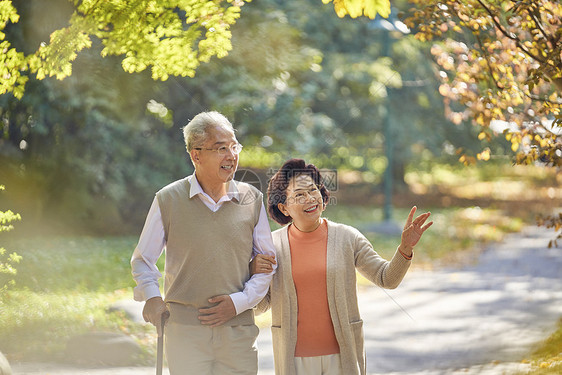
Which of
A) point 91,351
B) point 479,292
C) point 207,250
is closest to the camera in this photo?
point 207,250

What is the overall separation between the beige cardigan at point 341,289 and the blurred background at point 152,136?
2.23m

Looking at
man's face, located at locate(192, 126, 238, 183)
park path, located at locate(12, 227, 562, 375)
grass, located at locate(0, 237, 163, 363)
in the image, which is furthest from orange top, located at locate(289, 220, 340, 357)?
grass, located at locate(0, 237, 163, 363)

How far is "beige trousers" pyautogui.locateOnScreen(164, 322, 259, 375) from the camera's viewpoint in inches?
108

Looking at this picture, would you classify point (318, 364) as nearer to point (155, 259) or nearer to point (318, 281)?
point (318, 281)

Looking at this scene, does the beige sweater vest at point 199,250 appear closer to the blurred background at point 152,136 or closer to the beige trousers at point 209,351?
the beige trousers at point 209,351

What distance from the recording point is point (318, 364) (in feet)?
9.14

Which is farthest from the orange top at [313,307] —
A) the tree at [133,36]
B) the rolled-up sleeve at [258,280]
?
the tree at [133,36]

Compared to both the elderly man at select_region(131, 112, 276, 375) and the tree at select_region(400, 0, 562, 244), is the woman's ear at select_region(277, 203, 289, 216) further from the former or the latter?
the tree at select_region(400, 0, 562, 244)

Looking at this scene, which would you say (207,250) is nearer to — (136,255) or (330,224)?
(136,255)

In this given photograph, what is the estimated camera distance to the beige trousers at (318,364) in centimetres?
278

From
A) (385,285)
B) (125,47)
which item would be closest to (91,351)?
(125,47)

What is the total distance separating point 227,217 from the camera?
2824 millimetres

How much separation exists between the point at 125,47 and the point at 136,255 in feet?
8.07

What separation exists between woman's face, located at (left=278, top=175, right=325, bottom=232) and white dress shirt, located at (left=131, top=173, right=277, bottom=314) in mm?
145
